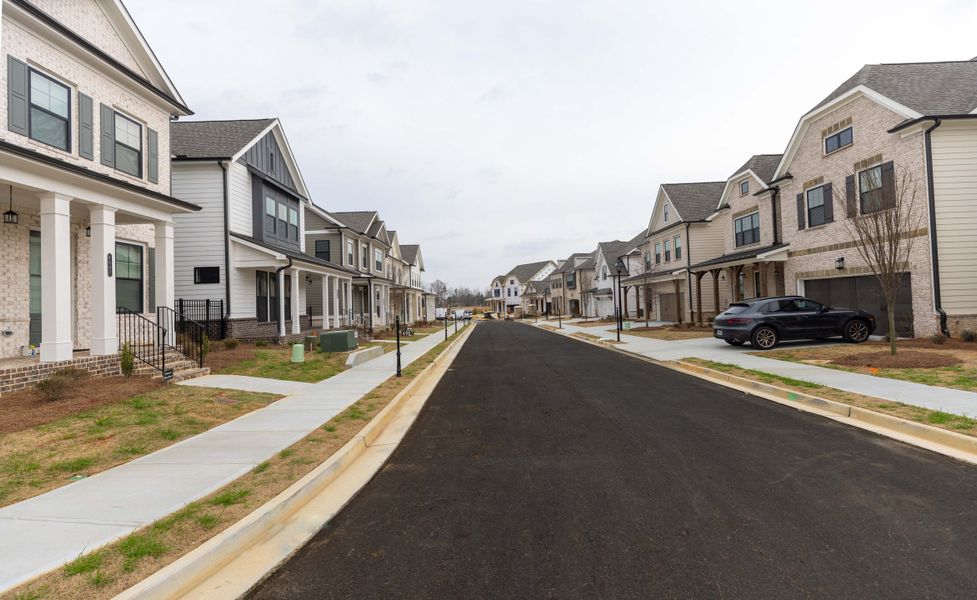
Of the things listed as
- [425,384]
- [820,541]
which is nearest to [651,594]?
[820,541]

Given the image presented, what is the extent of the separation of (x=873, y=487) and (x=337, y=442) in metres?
5.75

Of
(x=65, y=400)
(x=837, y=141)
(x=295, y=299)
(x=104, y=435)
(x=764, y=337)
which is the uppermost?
(x=837, y=141)

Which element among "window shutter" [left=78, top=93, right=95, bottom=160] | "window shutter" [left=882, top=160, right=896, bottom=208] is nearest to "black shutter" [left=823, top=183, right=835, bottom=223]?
"window shutter" [left=882, top=160, right=896, bottom=208]

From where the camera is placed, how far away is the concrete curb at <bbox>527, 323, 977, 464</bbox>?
558 centimetres

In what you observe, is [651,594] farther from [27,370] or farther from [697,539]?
[27,370]

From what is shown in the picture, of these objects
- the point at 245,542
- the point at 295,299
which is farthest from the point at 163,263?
the point at 245,542

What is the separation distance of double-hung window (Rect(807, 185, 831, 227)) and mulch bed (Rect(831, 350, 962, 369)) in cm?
904

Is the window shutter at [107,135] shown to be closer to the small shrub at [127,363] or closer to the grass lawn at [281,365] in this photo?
the small shrub at [127,363]

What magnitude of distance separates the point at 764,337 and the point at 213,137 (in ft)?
71.3

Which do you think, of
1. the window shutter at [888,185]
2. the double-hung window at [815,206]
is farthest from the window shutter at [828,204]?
the window shutter at [888,185]

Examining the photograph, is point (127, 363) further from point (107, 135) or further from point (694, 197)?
point (694, 197)

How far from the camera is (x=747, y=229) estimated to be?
26594mm

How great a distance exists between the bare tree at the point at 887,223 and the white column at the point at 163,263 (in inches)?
705

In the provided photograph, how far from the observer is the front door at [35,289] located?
10500 mm
